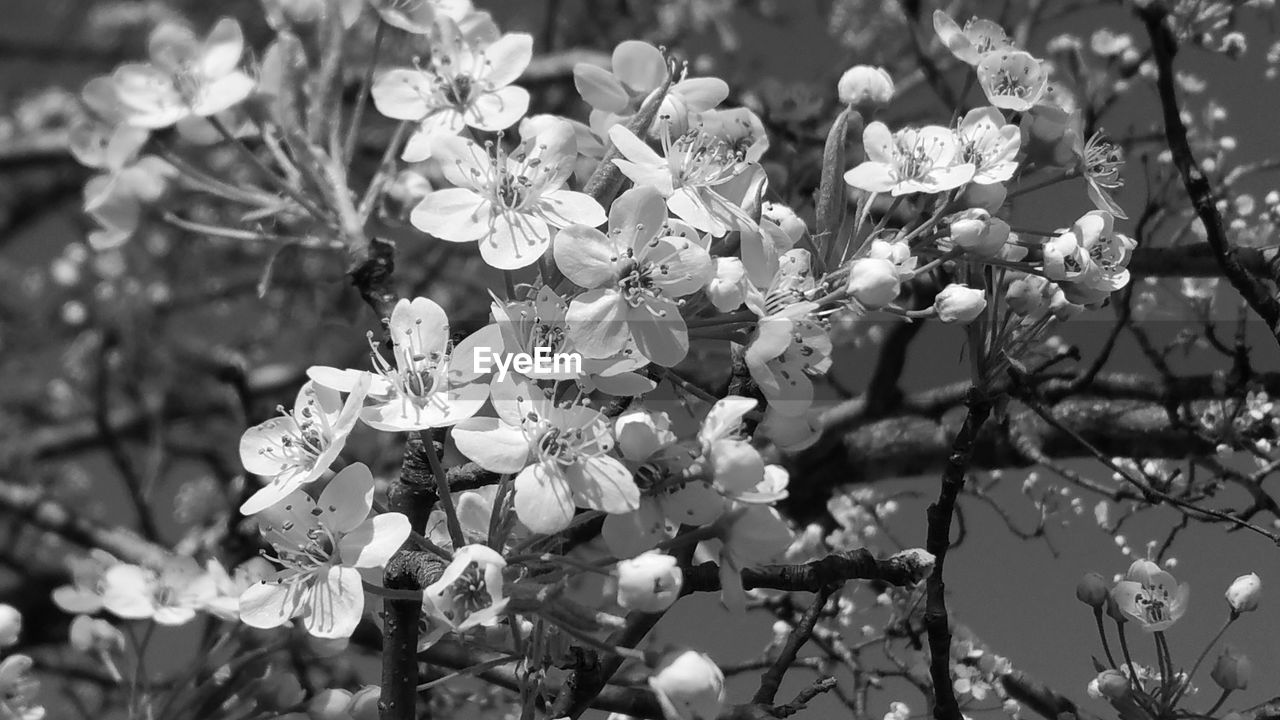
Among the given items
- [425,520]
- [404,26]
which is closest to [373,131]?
[404,26]

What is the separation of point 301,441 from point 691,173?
586 mm

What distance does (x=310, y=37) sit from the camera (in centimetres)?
219

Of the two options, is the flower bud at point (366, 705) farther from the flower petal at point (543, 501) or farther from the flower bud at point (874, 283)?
the flower bud at point (874, 283)

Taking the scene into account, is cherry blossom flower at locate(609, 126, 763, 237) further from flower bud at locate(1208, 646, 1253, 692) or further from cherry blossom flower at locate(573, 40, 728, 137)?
flower bud at locate(1208, 646, 1253, 692)

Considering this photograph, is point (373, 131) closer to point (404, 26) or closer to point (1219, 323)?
point (404, 26)

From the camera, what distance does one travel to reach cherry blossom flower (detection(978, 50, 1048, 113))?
1563 millimetres

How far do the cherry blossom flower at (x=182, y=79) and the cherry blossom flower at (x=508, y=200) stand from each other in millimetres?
650

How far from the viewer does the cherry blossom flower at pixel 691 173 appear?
4.15ft

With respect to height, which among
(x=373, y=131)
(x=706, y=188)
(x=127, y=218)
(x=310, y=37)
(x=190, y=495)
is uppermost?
(x=706, y=188)

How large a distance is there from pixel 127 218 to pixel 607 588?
1382mm

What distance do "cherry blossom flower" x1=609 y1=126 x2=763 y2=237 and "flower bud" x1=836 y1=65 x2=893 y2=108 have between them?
1.19ft

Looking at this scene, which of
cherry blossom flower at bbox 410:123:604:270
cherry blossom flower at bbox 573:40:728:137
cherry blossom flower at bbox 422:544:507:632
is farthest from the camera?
cherry blossom flower at bbox 573:40:728:137

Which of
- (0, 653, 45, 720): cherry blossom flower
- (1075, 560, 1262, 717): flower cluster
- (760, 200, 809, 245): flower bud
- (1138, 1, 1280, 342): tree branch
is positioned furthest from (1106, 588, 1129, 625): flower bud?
(0, 653, 45, 720): cherry blossom flower

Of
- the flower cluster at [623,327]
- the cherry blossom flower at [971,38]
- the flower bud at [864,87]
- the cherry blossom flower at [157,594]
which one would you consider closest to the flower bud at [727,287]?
the flower cluster at [623,327]
